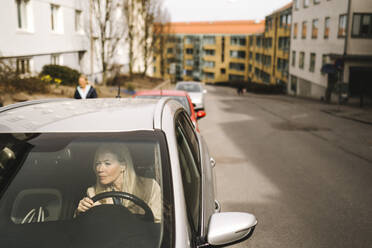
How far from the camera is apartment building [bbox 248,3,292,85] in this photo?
60000 millimetres

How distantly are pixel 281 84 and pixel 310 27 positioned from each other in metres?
18.5

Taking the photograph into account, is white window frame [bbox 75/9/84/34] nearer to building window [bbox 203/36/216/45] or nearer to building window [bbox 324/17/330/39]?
building window [bbox 324/17/330/39]

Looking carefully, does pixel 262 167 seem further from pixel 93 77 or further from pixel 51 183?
pixel 93 77

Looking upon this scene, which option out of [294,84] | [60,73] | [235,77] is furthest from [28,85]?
[235,77]

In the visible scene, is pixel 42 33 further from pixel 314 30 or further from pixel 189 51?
pixel 189 51

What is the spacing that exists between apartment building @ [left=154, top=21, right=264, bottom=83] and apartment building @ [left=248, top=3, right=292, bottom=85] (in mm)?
10106

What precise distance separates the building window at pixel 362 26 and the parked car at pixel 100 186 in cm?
3302

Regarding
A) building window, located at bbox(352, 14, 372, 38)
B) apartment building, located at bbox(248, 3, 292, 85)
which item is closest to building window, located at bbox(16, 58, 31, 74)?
building window, located at bbox(352, 14, 372, 38)

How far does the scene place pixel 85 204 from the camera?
2.60 m

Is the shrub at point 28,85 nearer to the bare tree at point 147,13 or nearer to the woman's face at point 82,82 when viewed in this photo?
the woman's face at point 82,82

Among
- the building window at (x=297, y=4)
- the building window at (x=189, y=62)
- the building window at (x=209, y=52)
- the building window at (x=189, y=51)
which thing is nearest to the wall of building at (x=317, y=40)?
the building window at (x=297, y=4)

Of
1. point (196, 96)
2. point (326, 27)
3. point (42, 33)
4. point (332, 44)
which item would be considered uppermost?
point (326, 27)

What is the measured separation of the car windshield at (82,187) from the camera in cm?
228

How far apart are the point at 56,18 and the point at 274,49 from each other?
48177 millimetres
